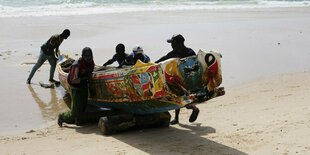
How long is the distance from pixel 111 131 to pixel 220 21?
1851cm

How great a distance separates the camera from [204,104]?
9742mm

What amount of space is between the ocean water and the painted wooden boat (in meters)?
23.1

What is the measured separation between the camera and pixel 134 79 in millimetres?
7258

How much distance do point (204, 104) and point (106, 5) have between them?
2898cm

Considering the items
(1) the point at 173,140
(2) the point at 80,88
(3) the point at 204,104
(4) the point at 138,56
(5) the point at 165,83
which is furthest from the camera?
(3) the point at 204,104

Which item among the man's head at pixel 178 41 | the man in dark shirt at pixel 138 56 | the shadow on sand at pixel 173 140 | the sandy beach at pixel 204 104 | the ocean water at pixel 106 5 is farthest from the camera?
Result: the ocean water at pixel 106 5

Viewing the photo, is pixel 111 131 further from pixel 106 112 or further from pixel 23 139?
pixel 23 139

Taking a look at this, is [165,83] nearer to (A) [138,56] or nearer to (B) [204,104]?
(A) [138,56]

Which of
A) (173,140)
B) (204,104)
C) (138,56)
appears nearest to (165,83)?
(173,140)

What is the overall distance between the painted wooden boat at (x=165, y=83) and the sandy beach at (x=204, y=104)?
0.58 m

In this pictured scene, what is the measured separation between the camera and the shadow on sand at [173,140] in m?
6.68

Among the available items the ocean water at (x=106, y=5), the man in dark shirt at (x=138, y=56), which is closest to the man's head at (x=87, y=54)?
the man in dark shirt at (x=138, y=56)

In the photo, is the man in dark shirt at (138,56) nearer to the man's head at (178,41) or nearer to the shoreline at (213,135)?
the man's head at (178,41)

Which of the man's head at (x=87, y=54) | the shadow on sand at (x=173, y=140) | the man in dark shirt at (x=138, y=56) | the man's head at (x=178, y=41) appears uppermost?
the man's head at (x=178, y=41)
